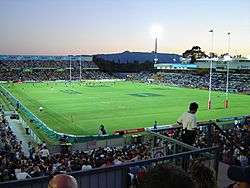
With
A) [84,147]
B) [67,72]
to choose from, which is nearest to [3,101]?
[84,147]

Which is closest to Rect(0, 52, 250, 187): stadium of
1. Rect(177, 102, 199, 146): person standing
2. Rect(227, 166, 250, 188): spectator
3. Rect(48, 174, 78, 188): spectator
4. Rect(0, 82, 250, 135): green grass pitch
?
Rect(0, 82, 250, 135): green grass pitch

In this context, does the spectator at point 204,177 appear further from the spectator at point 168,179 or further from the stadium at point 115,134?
the spectator at point 168,179

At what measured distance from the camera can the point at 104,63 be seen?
126 m

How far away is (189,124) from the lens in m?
Answer: 6.64

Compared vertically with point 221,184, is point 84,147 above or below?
below

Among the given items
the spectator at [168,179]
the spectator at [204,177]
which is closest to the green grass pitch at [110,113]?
the spectator at [204,177]

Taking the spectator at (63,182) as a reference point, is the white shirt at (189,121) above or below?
below

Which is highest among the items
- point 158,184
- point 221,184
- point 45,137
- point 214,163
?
point 158,184

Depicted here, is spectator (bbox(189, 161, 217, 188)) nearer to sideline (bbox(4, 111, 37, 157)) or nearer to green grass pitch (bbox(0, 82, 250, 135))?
sideline (bbox(4, 111, 37, 157))

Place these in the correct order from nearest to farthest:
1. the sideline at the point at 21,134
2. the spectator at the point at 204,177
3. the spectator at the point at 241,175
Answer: the spectator at the point at 241,175, the spectator at the point at 204,177, the sideline at the point at 21,134

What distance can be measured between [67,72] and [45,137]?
82024mm

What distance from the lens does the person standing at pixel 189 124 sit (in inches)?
260

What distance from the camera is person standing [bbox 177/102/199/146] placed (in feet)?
21.7

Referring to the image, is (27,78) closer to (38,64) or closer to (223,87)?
(38,64)
